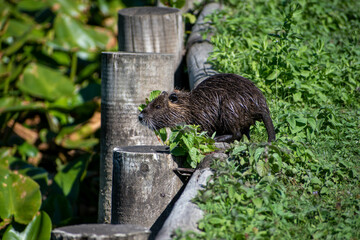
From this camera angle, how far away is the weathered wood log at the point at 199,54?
516 cm

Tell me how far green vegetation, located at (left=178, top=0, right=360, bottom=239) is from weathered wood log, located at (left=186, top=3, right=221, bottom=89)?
159 mm

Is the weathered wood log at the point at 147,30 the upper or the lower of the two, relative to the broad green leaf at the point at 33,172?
upper

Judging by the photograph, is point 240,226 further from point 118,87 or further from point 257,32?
point 257,32

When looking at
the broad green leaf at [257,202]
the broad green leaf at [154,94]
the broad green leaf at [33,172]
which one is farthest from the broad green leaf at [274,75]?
the broad green leaf at [33,172]

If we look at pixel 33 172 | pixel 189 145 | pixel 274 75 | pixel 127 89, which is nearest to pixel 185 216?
pixel 189 145

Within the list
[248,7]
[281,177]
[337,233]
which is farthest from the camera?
[248,7]

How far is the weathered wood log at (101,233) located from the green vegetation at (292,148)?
248 millimetres

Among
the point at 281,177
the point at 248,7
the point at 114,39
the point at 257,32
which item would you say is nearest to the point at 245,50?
the point at 257,32

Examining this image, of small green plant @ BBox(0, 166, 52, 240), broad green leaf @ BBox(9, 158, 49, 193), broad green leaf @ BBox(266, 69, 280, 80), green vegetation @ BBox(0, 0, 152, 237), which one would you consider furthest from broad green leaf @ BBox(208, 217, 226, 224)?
broad green leaf @ BBox(9, 158, 49, 193)

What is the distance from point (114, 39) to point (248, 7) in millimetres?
3712

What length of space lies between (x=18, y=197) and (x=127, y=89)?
2122mm

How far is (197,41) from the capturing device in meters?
6.28

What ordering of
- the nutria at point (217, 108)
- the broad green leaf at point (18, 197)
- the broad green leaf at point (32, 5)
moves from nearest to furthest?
the nutria at point (217, 108)
the broad green leaf at point (18, 197)
the broad green leaf at point (32, 5)

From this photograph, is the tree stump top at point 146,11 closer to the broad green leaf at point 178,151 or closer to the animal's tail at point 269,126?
the animal's tail at point 269,126
